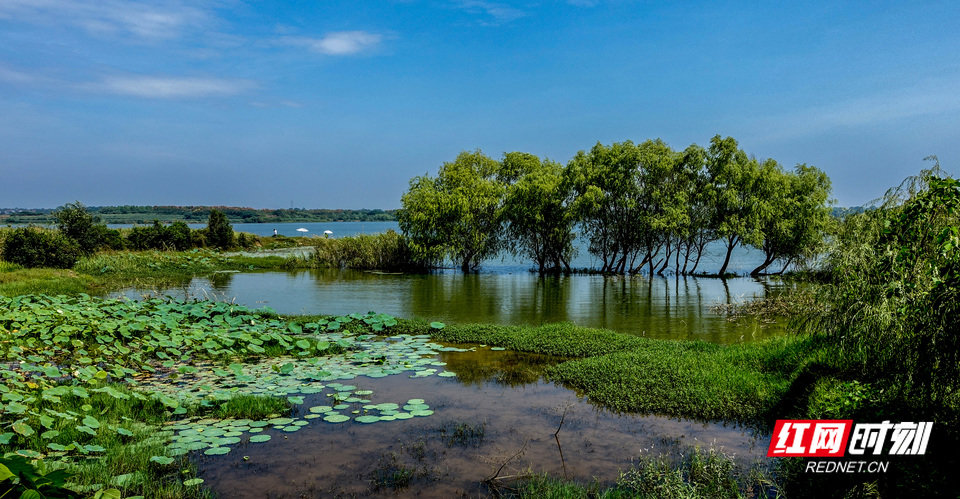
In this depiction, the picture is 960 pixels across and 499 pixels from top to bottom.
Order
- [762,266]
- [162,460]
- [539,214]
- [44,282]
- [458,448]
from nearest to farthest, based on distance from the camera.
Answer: [162,460]
[458,448]
[44,282]
[762,266]
[539,214]

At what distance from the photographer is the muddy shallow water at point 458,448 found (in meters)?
6.41

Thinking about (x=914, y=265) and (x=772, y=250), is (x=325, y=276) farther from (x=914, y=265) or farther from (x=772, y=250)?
(x=914, y=265)

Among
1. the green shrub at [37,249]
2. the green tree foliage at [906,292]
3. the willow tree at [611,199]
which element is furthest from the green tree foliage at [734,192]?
the green shrub at [37,249]

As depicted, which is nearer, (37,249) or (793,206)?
(37,249)

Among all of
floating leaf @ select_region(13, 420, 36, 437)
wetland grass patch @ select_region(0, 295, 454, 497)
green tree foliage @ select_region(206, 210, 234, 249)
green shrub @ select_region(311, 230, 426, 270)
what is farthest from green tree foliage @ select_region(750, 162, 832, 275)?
green tree foliage @ select_region(206, 210, 234, 249)

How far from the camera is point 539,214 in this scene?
32656mm

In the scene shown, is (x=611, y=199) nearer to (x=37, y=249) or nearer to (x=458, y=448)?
(x=458, y=448)

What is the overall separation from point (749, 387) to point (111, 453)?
909 cm

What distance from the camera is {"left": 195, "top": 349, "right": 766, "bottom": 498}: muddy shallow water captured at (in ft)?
21.0

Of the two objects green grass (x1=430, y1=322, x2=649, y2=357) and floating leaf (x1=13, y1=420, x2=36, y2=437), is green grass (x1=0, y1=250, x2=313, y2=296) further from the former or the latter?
green grass (x1=430, y1=322, x2=649, y2=357)

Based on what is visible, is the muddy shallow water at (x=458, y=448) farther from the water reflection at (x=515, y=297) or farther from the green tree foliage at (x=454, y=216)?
the green tree foliage at (x=454, y=216)

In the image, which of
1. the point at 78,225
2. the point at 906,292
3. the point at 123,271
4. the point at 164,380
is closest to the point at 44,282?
the point at 123,271

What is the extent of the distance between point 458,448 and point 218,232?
44828mm

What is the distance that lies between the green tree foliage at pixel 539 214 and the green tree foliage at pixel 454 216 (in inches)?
41.9
